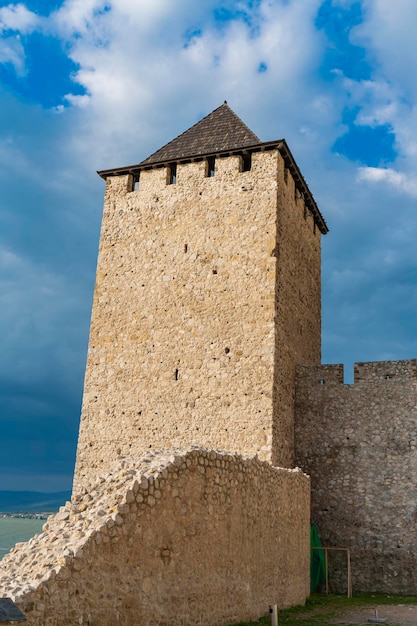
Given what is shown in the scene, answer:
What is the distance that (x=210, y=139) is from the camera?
16.7m

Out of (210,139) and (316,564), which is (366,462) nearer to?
(316,564)

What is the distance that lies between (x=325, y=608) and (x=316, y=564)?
2592mm

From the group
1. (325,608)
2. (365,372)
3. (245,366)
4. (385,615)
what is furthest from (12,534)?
(385,615)

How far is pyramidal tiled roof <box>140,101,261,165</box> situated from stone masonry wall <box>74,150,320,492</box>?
0.43 meters

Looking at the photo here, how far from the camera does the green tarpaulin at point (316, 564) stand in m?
13.5

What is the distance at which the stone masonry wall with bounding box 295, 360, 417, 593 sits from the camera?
45.1ft

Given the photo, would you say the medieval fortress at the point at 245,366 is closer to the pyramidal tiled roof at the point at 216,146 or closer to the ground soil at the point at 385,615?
the pyramidal tiled roof at the point at 216,146

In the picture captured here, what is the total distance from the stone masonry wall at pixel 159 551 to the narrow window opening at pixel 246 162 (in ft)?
28.2

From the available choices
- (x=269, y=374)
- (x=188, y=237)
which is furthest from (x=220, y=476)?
(x=188, y=237)

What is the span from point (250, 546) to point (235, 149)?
1005 centimetres

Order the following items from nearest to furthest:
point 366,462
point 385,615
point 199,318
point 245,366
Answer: point 385,615 → point 245,366 → point 366,462 → point 199,318

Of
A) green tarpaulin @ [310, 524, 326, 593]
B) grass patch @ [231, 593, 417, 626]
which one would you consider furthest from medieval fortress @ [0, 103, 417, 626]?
green tarpaulin @ [310, 524, 326, 593]

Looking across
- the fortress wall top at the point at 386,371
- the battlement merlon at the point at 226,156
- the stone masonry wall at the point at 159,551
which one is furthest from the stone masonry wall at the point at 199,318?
the stone masonry wall at the point at 159,551

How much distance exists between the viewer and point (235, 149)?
→ 51.2 ft
